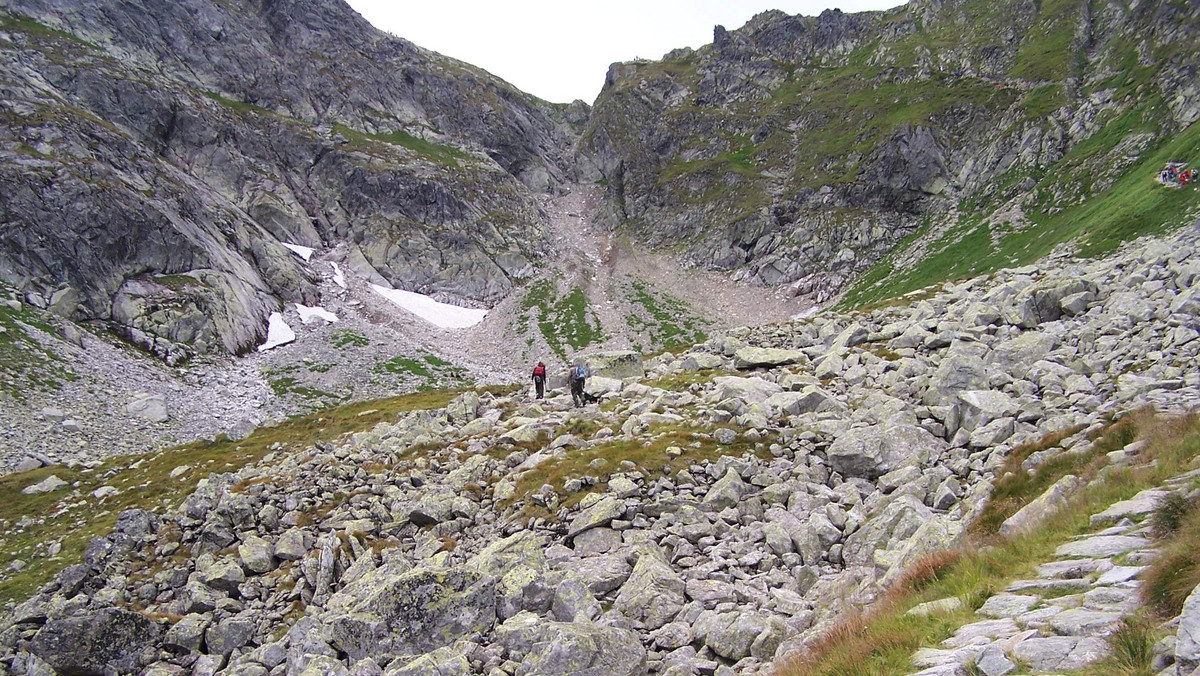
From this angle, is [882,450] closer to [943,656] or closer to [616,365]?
[943,656]

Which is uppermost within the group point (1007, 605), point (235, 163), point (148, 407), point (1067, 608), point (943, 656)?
point (235, 163)

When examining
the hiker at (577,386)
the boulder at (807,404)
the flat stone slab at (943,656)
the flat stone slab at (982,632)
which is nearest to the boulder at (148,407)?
the hiker at (577,386)

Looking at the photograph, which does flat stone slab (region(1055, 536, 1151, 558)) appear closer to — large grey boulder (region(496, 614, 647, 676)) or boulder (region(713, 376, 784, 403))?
large grey boulder (region(496, 614, 647, 676))

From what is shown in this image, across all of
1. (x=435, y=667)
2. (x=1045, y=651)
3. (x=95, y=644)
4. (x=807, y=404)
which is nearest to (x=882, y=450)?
(x=807, y=404)

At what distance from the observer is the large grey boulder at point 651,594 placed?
1098 centimetres

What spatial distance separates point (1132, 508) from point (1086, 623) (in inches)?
156

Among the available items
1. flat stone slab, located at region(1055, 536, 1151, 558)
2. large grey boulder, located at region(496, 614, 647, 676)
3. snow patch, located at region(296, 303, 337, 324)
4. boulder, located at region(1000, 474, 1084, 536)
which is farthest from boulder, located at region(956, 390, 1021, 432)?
snow patch, located at region(296, 303, 337, 324)

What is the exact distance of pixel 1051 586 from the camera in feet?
22.3

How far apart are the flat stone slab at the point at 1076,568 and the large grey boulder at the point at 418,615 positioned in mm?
9619

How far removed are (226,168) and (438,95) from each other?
71.4 metres

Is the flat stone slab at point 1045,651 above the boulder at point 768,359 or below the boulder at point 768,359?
below

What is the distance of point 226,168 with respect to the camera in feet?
366

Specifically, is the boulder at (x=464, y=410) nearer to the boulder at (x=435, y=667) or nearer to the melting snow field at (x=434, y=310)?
the boulder at (x=435, y=667)

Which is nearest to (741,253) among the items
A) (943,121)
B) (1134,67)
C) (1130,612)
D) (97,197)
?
(943,121)
